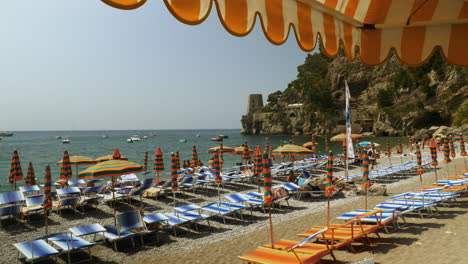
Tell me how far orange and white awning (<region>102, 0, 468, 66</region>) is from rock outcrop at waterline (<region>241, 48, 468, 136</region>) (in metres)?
45.3

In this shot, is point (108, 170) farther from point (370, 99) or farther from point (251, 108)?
point (251, 108)

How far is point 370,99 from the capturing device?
6744 centimetres

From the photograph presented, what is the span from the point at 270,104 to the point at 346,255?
93.7 meters

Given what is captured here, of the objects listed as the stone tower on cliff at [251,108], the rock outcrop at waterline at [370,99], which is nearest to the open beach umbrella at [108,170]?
Result: the rock outcrop at waterline at [370,99]

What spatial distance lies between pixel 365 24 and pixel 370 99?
71076 millimetres

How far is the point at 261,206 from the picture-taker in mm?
A: 10953

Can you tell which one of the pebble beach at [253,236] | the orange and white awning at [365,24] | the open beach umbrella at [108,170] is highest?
the orange and white awning at [365,24]

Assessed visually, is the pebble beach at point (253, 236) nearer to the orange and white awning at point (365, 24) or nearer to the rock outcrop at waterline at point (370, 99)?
the orange and white awning at point (365, 24)

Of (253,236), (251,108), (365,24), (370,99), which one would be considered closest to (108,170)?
(253,236)

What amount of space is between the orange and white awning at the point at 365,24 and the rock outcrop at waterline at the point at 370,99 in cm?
4533

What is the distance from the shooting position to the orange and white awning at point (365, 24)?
1783 millimetres

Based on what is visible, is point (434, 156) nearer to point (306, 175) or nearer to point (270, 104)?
point (306, 175)

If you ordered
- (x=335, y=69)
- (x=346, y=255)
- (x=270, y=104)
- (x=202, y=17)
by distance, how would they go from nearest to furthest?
(x=202, y=17) → (x=346, y=255) → (x=335, y=69) → (x=270, y=104)

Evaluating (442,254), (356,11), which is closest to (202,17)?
(356,11)
